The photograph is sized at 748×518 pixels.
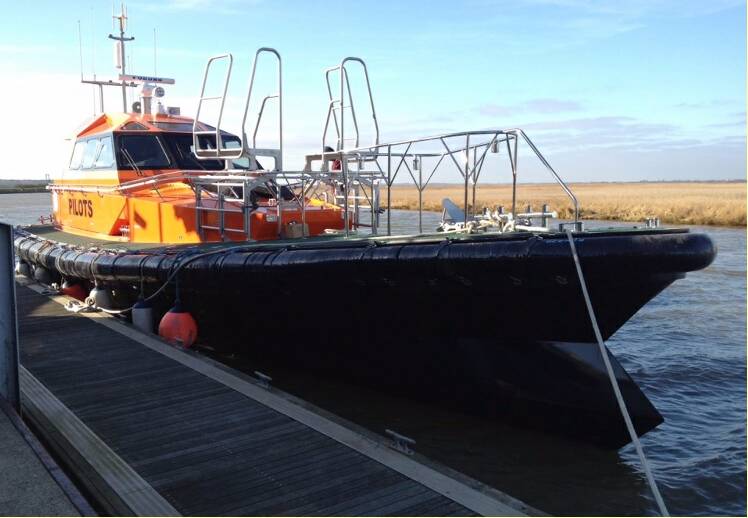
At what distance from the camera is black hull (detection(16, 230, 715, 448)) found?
14.3ft

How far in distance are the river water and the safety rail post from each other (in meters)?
2.71

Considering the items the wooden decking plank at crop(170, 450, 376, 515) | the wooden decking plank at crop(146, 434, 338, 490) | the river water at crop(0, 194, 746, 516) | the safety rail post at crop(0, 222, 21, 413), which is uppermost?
the safety rail post at crop(0, 222, 21, 413)

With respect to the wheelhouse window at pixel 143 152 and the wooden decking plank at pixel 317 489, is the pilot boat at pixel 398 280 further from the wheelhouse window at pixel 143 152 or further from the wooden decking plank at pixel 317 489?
the wooden decking plank at pixel 317 489

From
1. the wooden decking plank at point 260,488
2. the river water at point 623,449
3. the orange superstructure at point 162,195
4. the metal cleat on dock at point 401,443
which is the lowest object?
the river water at point 623,449

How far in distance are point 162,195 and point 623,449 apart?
5821mm

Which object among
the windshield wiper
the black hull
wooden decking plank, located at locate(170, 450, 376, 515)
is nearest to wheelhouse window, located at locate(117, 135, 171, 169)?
the windshield wiper

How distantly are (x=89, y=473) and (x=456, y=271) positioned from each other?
2.63m

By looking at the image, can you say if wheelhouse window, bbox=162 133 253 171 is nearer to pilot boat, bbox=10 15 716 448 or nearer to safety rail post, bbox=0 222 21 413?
pilot boat, bbox=10 15 716 448

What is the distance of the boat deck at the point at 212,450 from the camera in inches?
124

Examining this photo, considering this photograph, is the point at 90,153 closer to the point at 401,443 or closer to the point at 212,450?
the point at 212,450

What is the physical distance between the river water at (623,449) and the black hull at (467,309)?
22 cm

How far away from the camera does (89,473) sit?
3428 millimetres

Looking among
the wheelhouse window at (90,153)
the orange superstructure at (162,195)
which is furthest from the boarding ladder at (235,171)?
the wheelhouse window at (90,153)

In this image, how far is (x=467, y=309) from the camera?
194 inches
